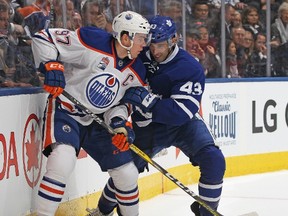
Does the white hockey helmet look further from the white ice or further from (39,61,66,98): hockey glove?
the white ice

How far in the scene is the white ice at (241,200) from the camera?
14.9ft

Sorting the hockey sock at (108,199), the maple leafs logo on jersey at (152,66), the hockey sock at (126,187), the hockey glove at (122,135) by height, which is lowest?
the hockey sock at (108,199)

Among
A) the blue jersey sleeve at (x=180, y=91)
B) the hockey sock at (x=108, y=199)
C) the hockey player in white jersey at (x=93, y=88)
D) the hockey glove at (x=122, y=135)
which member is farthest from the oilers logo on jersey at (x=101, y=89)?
the hockey sock at (x=108, y=199)

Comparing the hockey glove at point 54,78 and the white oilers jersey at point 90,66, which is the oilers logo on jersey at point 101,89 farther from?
the hockey glove at point 54,78

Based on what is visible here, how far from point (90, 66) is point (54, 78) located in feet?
0.89

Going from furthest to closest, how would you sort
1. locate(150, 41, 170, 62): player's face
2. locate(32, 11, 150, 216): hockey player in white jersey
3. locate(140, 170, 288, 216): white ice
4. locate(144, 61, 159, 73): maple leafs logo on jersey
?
locate(140, 170, 288, 216): white ice < locate(144, 61, 159, 73): maple leafs logo on jersey < locate(150, 41, 170, 62): player's face < locate(32, 11, 150, 216): hockey player in white jersey

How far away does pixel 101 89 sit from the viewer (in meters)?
3.50

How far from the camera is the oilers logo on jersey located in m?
3.49

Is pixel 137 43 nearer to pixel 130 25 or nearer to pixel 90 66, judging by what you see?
pixel 130 25

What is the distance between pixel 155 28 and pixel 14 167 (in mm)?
947

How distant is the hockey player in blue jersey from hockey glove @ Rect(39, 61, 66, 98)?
39 cm

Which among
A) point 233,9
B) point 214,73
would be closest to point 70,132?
point 214,73

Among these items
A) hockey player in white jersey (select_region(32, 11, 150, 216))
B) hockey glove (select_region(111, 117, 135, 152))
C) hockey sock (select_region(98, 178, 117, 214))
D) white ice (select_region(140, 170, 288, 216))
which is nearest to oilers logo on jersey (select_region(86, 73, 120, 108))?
hockey player in white jersey (select_region(32, 11, 150, 216))

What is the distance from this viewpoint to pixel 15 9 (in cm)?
363
